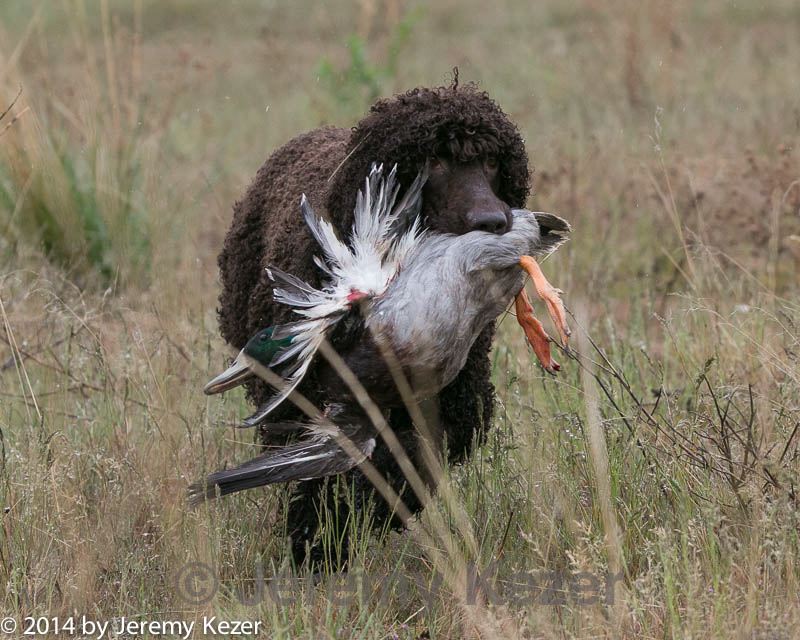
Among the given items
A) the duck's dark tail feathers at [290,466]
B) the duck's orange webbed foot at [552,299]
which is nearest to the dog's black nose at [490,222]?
the duck's orange webbed foot at [552,299]

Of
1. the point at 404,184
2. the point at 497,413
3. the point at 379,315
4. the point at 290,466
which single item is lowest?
the point at 497,413

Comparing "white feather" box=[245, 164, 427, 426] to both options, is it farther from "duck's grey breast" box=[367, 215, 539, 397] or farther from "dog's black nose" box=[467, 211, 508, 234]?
"dog's black nose" box=[467, 211, 508, 234]

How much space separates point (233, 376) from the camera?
10.8 ft

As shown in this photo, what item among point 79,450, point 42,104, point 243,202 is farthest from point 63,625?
point 42,104

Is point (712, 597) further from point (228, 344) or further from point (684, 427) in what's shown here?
point (228, 344)

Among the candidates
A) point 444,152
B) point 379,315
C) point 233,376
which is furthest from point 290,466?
point 444,152

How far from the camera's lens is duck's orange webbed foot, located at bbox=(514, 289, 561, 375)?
10.6 ft

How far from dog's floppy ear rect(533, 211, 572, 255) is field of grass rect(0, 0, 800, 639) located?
364 millimetres

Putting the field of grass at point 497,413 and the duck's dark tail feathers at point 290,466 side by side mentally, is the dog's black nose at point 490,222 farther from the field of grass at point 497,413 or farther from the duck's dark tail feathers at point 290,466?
the duck's dark tail feathers at point 290,466

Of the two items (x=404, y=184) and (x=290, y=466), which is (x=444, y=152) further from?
(x=290, y=466)

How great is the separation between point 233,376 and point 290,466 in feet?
1.05

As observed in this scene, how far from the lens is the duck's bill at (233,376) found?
3252mm

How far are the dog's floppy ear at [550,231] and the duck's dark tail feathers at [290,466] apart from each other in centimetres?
79

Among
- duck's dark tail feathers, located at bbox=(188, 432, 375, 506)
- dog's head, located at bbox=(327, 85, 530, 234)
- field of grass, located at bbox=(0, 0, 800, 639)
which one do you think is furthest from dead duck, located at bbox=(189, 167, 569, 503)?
field of grass, located at bbox=(0, 0, 800, 639)
